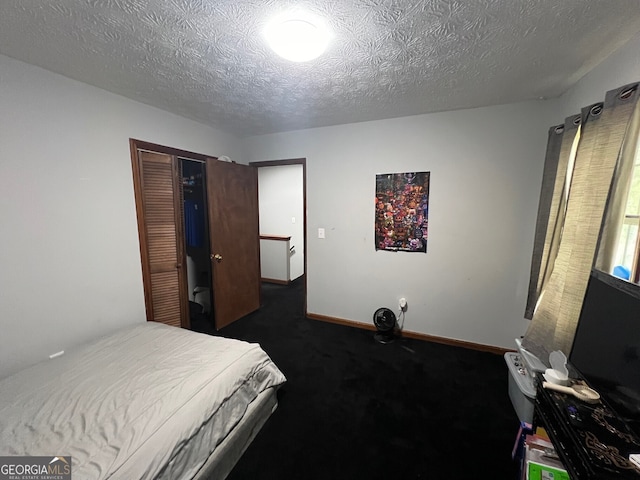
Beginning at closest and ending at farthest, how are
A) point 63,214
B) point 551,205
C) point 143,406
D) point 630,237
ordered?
1. point 143,406
2. point 630,237
3. point 63,214
4. point 551,205

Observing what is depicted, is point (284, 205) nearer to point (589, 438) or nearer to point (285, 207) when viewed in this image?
point (285, 207)

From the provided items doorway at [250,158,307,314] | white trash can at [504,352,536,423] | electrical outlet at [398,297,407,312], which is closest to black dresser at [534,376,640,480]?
white trash can at [504,352,536,423]

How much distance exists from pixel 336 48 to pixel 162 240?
2.32m

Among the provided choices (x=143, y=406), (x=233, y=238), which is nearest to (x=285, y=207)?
(x=233, y=238)

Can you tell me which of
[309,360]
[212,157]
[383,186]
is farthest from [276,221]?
[309,360]

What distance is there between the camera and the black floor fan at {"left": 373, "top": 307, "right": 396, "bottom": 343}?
2771mm

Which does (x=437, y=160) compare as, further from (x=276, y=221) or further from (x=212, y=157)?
(x=276, y=221)

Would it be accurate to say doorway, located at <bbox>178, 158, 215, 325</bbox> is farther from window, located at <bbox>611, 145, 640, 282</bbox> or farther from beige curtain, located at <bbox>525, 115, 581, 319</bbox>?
window, located at <bbox>611, 145, 640, 282</bbox>

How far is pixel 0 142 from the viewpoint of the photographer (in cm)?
150

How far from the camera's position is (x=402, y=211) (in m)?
2.74

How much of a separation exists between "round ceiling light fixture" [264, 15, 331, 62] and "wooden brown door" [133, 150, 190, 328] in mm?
1708

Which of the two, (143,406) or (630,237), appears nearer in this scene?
(143,406)

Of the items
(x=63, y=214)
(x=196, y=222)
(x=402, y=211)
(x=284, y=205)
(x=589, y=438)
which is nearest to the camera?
(x=589, y=438)

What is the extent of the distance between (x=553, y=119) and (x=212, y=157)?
3453 millimetres
